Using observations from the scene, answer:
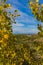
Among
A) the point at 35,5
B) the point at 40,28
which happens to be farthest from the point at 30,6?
the point at 40,28

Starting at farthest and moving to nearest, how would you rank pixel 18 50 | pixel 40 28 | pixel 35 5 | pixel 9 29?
pixel 18 50 < pixel 9 29 < pixel 40 28 < pixel 35 5

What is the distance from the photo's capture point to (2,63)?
5418 mm

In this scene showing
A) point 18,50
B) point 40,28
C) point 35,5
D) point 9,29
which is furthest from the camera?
point 18,50

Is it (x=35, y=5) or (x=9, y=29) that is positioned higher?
(x=35, y=5)

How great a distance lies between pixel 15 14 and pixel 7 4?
18.5 inches

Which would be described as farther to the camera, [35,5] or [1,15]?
[1,15]

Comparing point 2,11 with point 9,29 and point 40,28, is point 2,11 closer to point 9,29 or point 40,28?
point 9,29

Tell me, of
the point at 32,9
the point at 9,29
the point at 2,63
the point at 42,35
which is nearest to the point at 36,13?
the point at 32,9

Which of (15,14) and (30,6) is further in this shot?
(15,14)

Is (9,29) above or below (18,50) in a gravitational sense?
above

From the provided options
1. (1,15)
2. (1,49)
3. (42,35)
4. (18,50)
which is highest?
(1,15)

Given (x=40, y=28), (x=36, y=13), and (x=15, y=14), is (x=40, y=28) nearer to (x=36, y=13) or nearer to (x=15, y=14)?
(x=36, y=13)

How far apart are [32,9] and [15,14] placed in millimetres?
752

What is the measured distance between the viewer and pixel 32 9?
4.81 m
